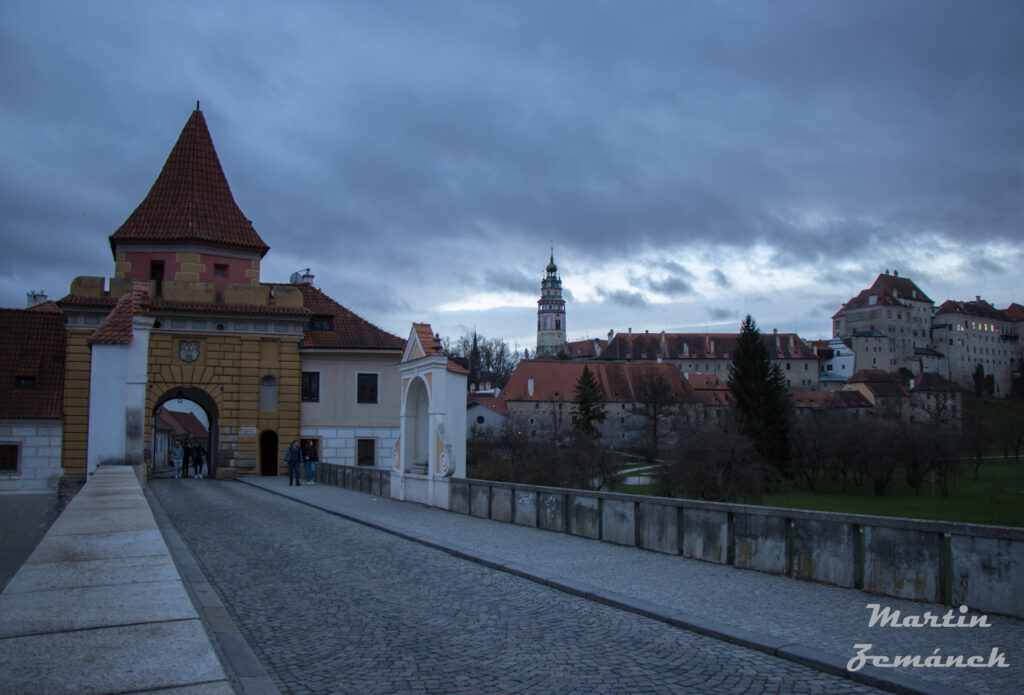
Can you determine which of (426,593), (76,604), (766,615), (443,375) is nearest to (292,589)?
(426,593)

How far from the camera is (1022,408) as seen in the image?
127m

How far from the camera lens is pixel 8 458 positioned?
3009cm

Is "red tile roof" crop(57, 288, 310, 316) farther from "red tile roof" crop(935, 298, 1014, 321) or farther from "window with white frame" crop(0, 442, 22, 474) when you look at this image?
"red tile roof" crop(935, 298, 1014, 321)

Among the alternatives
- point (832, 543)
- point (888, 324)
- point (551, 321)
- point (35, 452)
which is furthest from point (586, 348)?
point (832, 543)

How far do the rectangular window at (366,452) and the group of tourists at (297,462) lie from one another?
7221 millimetres

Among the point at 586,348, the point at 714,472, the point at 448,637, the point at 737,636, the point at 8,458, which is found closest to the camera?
the point at 737,636

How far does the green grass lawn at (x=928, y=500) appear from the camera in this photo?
160ft

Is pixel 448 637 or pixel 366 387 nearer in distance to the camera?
pixel 448 637

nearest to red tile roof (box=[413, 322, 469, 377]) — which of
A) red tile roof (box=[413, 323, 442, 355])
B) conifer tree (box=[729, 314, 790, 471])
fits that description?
red tile roof (box=[413, 323, 442, 355])

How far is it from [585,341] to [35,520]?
141 m

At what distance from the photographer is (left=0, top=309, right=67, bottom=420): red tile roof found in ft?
101

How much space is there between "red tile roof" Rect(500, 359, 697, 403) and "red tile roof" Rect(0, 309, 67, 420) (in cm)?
6949

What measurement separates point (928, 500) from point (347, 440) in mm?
42814

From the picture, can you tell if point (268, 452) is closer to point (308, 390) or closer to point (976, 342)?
point (308, 390)
